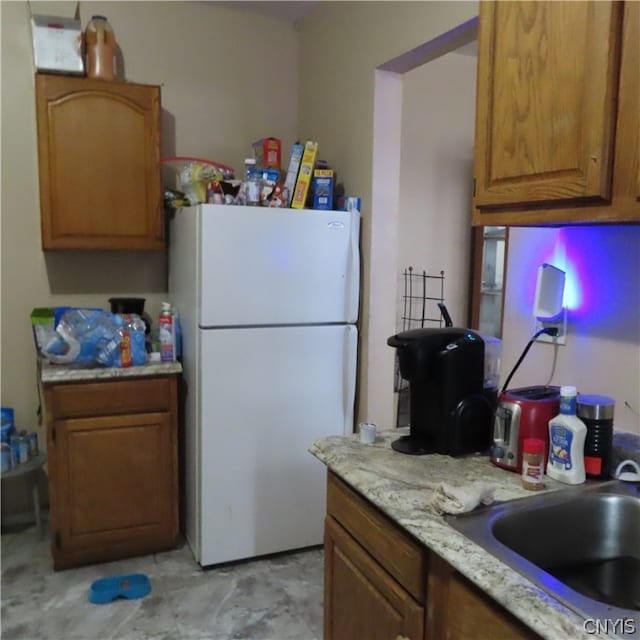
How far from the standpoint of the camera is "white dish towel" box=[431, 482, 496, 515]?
3.94 feet

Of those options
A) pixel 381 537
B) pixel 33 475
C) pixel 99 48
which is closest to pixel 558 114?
pixel 381 537

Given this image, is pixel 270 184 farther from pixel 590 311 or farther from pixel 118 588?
pixel 118 588

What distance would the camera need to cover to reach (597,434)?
4.60 feet

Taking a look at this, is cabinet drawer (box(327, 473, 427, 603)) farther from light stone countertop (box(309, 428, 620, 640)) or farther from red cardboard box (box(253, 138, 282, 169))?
red cardboard box (box(253, 138, 282, 169))

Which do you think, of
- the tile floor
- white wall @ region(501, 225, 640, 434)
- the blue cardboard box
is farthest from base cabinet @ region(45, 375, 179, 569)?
white wall @ region(501, 225, 640, 434)

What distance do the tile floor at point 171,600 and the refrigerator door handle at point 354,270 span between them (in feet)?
3.62

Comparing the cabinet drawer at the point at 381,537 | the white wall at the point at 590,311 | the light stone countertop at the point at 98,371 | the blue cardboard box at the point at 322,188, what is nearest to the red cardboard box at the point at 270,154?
the blue cardboard box at the point at 322,188

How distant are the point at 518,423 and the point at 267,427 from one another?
1339 mm

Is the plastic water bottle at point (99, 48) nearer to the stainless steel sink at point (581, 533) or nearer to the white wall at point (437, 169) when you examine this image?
the white wall at point (437, 169)

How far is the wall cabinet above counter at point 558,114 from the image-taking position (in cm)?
115

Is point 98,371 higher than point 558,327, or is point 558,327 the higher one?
point 558,327

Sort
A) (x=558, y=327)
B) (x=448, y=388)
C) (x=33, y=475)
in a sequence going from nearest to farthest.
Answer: (x=448, y=388) → (x=558, y=327) → (x=33, y=475)

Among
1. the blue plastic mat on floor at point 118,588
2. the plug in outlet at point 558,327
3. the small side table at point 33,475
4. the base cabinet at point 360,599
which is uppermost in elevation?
the plug in outlet at point 558,327

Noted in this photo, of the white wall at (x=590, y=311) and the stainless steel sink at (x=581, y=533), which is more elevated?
the white wall at (x=590, y=311)
